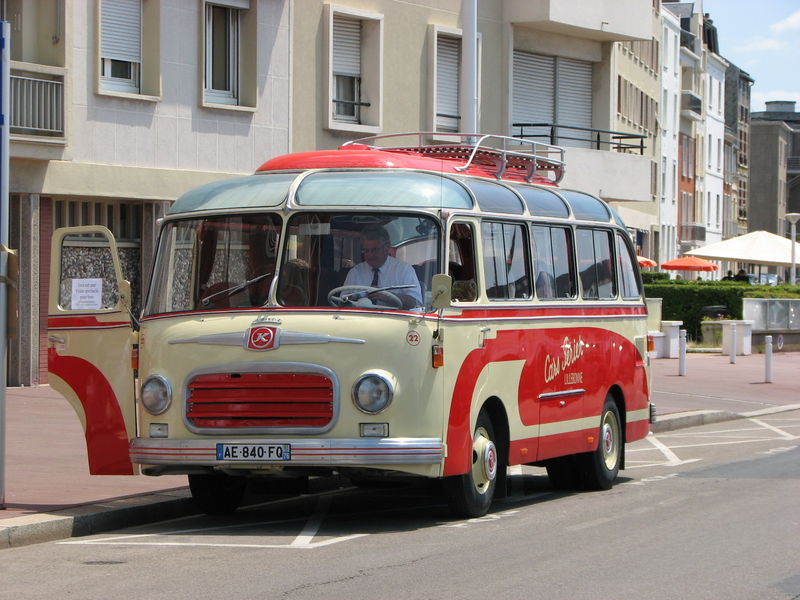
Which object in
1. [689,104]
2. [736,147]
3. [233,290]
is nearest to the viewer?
[233,290]

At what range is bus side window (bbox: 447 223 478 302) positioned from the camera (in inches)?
472

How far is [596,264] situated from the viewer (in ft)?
49.8

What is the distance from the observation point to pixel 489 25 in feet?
110

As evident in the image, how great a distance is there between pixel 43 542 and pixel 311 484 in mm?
3990

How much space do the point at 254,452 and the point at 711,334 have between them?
107 feet

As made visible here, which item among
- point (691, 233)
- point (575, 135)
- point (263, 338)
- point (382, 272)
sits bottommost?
point (263, 338)

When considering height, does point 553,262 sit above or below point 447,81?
below

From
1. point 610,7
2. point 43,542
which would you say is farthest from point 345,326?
point 610,7

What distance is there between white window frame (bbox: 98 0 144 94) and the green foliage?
870 inches

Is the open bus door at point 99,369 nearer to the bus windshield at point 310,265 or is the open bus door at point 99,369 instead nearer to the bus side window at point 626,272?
the bus windshield at point 310,265

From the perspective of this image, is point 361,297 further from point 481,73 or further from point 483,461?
point 481,73

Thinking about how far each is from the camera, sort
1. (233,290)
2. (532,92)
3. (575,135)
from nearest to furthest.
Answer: (233,290)
(532,92)
(575,135)

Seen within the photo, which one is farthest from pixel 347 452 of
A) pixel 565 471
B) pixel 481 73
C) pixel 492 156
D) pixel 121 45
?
pixel 481 73

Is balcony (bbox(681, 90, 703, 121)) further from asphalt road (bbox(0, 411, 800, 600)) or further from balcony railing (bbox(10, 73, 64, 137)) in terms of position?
asphalt road (bbox(0, 411, 800, 600))
